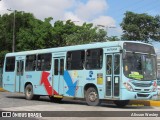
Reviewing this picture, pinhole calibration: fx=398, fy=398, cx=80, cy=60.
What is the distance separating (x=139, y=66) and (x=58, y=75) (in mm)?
4944

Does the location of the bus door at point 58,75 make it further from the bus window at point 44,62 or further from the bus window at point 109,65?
the bus window at point 109,65

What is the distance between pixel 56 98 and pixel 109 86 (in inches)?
223

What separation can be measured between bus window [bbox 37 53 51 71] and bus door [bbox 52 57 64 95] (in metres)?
0.62

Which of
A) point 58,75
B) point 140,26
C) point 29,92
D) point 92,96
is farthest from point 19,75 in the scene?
point 140,26

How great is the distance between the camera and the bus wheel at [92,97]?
1856cm

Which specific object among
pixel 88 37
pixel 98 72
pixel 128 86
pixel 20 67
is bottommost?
pixel 128 86

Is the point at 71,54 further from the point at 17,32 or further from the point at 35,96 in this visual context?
the point at 17,32

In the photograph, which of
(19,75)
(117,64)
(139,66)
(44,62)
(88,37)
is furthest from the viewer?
(88,37)

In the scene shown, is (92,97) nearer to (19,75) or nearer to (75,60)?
(75,60)

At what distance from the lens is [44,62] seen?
22.4 m

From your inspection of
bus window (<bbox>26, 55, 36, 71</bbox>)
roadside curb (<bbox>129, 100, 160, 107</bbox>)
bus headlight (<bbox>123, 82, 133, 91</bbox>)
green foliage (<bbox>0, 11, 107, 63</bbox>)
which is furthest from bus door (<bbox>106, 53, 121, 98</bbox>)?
green foliage (<bbox>0, 11, 107, 63</bbox>)

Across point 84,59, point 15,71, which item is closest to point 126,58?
point 84,59

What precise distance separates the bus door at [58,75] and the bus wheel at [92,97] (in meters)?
2.12

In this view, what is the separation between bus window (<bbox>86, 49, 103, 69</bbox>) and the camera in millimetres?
18516
